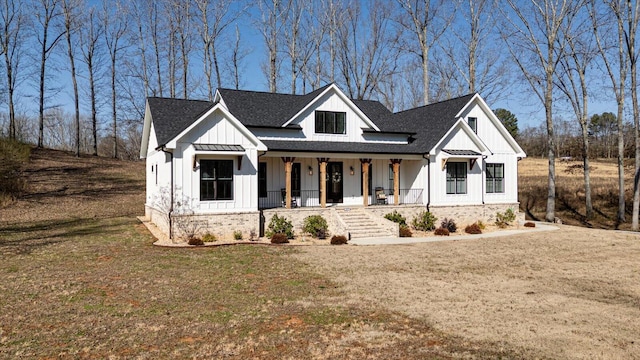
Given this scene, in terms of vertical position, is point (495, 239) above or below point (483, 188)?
below

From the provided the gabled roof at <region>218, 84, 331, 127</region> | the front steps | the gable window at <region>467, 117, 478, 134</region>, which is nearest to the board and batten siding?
the gabled roof at <region>218, 84, 331, 127</region>

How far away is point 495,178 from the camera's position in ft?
80.4

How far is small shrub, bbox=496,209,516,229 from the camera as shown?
76.3 ft

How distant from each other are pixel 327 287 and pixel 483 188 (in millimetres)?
16289

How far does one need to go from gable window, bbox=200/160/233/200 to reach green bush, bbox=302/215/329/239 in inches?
144

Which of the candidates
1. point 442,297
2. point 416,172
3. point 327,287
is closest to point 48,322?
point 327,287

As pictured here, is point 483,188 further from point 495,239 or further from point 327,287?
point 327,287

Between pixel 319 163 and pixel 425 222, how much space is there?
609cm

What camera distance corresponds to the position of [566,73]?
1189 inches

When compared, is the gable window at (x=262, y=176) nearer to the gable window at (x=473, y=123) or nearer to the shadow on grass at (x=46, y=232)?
the shadow on grass at (x=46, y=232)

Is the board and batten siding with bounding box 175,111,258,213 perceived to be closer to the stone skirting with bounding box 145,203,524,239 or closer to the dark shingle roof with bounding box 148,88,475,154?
the stone skirting with bounding box 145,203,524,239

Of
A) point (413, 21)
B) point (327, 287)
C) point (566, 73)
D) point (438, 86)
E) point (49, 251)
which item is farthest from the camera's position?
point (438, 86)

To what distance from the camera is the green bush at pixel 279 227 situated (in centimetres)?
1864

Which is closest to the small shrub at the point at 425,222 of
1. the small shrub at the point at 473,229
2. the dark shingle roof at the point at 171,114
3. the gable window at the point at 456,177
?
the small shrub at the point at 473,229
